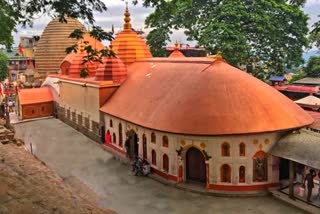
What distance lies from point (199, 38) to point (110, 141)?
15.9 metres

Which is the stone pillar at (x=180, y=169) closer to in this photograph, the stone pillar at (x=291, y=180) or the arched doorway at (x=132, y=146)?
the arched doorway at (x=132, y=146)

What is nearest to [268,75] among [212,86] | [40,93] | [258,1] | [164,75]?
[258,1]

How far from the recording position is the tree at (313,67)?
1388 inches

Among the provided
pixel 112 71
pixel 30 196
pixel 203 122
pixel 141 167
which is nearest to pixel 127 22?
pixel 112 71

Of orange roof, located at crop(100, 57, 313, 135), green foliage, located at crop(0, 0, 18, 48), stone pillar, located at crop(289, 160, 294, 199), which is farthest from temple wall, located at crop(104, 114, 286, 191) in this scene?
green foliage, located at crop(0, 0, 18, 48)

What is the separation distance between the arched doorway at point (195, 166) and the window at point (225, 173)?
984 millimetres

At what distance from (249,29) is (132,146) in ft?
60.7

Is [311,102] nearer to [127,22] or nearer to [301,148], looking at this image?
[301,148]

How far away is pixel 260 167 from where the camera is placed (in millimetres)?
15242

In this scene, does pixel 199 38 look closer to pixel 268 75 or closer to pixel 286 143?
pixel 268 75

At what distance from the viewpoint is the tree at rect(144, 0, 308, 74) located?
3048 centimetres

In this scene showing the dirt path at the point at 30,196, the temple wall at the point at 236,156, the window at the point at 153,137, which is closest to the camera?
the dirt path at the point at 30,196

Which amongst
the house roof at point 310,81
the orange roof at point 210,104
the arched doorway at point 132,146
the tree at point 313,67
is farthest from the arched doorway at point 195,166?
the tree at point 313,67

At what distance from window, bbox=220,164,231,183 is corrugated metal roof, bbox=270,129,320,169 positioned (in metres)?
Answer: 1.99
